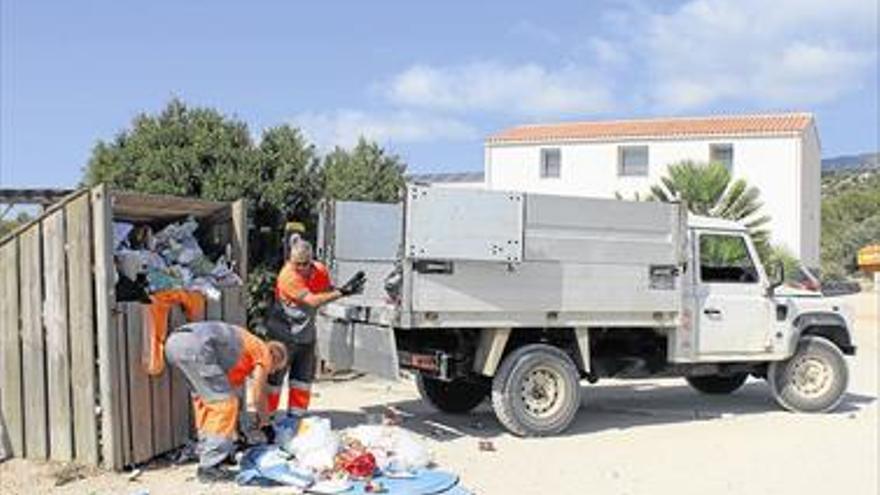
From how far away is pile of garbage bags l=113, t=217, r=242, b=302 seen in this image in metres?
9.09

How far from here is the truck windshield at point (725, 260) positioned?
12.4 metres

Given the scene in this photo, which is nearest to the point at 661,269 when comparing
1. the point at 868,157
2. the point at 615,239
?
the point at 615,239

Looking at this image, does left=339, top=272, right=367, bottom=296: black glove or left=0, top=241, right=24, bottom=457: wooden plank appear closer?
left=0, top=241, right=24, bottom=457: wooden plank

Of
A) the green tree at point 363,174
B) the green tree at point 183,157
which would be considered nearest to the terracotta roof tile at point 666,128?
the green tree at point 363,174

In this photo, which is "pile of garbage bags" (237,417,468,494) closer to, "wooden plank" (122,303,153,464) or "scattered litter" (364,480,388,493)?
"scattered litter" (364,480,388,493)

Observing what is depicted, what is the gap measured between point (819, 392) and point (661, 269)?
9.22 ft

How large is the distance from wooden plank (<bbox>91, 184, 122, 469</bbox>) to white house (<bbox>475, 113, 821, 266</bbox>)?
34710 millimetres

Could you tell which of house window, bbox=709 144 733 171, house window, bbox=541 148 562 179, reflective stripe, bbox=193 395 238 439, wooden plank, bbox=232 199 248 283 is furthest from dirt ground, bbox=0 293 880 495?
house window, bbox=541 148 562 179

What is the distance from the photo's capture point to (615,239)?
37.3 feet

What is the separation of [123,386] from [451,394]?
15.2 feet

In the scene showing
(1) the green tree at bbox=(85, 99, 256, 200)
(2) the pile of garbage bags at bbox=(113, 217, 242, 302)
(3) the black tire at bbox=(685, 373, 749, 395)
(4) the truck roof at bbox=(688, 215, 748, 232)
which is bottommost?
(3) the black tire at bbox=(685, 373, 749, 395)

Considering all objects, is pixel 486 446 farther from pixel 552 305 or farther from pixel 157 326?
pixel 157 326

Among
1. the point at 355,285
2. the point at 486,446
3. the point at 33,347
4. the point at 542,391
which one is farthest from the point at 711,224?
the point at 33,347

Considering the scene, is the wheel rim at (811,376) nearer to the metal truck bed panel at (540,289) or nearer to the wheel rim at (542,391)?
the metal truck bed panel at (540,289)
